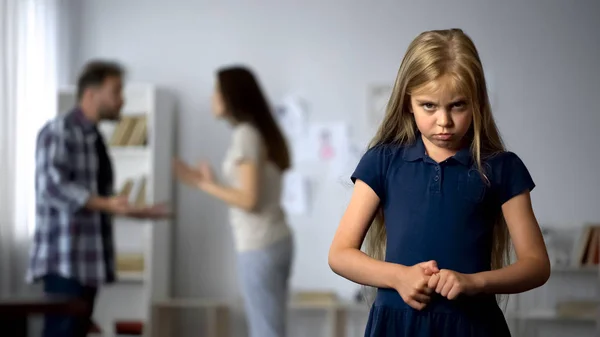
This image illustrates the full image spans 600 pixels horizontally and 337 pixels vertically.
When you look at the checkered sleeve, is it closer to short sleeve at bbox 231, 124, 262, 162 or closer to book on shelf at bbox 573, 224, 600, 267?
short sleeve at bbox 231, 124, 262, 162

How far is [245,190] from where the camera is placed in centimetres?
306

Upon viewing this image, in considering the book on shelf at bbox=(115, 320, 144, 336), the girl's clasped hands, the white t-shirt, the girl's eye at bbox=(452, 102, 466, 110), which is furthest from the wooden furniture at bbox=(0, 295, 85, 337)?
the book on shelf at bbox=(115, 320, 144, 336)

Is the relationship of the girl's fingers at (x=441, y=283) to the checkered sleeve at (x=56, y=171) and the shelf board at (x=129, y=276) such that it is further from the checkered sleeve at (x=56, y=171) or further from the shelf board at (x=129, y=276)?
the shelf board at (x=129, y=276)

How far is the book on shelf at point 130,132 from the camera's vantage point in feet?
16.3

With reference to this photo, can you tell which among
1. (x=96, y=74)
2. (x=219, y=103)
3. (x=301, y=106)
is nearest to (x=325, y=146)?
(x=301, y=106)

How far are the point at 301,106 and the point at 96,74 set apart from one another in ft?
5.17

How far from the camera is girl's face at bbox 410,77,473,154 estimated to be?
1.28 m

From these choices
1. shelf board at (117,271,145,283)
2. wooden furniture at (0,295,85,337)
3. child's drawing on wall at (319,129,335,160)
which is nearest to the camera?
wooden furniture at (0,295,85,337)

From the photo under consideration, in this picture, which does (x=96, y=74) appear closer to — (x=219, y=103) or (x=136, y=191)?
(x=219, y=103)

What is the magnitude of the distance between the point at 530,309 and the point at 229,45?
2185mm

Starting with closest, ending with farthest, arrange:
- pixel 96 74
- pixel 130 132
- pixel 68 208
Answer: pixel 68 208, pixel 96 74, pixel 130 132

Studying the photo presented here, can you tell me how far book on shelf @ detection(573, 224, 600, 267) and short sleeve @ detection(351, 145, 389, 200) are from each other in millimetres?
3474

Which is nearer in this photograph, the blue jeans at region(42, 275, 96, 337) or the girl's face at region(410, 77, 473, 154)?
the girl's face at region(410, 77, 473, 154)

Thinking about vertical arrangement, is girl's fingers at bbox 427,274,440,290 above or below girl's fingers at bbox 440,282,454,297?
above
